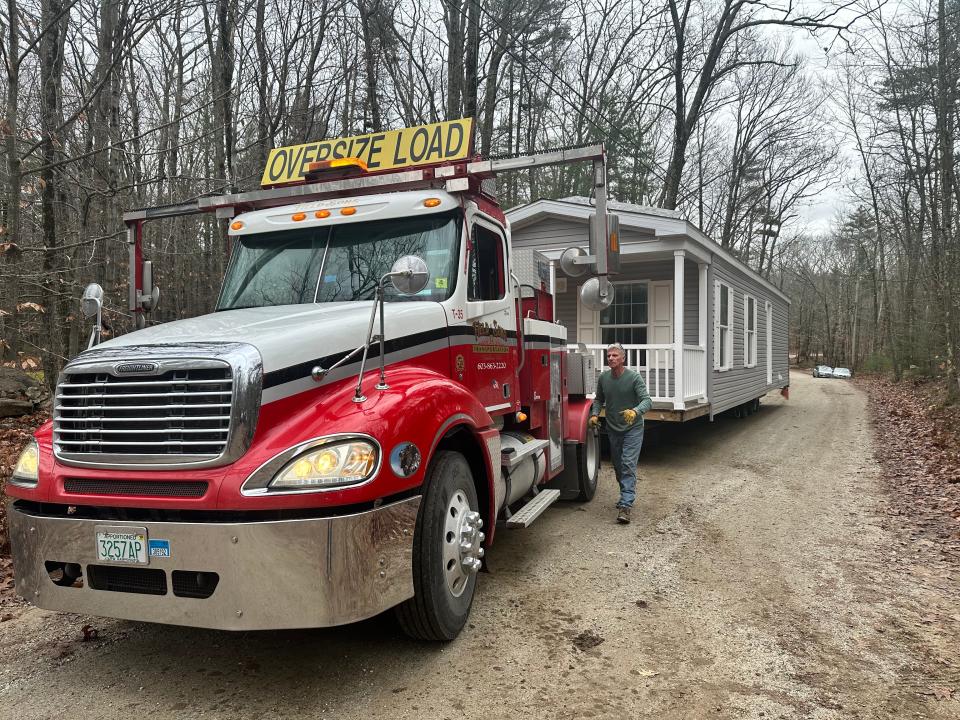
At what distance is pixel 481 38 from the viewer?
1619cm

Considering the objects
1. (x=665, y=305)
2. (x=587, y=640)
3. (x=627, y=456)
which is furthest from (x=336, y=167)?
(x=665, y=305)

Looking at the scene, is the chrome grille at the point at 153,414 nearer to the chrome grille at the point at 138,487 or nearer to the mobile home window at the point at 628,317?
the chrome grille at the point at 138,487

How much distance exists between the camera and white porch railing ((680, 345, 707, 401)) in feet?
34.2

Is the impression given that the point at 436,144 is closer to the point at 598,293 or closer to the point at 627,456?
the point at 598,293

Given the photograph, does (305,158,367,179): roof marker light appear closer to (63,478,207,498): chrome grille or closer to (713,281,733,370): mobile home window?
(63,478,207,498): chrome grille

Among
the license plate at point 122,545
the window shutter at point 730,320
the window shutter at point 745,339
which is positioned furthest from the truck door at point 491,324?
the window shutter at point 745,339

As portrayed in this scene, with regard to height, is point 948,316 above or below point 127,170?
below

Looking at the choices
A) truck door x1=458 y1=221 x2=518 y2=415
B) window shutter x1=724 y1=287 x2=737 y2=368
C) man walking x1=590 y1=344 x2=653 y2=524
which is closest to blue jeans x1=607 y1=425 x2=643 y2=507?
man walking x1=590 y1=344 x2=653 y2=524

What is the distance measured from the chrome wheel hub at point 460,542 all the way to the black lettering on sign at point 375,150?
283cm

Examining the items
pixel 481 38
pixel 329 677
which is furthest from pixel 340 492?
pixel 481 38

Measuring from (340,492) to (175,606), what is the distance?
2.87ft

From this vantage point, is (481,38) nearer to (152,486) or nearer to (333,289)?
(333,289)

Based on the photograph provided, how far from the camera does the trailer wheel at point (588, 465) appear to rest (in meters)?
6.98

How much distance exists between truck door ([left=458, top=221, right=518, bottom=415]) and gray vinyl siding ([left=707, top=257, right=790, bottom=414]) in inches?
288
